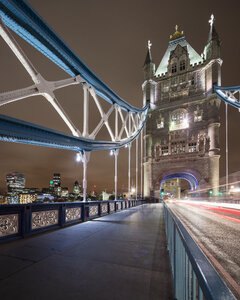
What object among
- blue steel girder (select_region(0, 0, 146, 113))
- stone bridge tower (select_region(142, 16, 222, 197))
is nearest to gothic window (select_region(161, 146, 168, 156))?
stone bridge tower (select_region(142, 16, 222, 197))

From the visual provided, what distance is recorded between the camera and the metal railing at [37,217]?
16.3 ft

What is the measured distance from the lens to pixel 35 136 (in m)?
7.34

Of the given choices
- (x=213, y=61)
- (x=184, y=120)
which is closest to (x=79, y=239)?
(x=184, y=120)

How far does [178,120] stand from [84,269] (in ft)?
138

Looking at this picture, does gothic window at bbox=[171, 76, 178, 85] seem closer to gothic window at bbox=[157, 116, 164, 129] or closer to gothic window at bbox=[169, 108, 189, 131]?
gothic window at bbox=[169, 108, 189, 131]

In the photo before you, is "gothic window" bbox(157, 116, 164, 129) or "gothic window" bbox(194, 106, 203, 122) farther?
"gothic window" bbox(157, 116, 164, 129)

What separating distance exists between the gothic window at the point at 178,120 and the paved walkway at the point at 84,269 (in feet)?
127

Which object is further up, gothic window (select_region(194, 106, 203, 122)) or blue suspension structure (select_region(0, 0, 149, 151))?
gothic window (select_region(194, 106, 203, 122))

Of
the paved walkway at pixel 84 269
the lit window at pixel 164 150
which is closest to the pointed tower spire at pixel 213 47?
the lit window at pixel 164 150

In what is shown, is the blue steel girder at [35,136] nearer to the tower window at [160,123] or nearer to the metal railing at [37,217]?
the metal railing at [37,217]

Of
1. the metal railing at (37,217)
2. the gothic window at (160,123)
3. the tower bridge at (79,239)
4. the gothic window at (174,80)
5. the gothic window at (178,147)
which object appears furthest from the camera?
the gothic window at (174,80)

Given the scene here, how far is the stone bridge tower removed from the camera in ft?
116

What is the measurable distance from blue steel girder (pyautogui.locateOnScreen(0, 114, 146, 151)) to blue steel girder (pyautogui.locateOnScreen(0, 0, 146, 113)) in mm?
5782

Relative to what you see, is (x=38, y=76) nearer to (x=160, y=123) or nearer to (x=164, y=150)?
(x=164, y=150)
